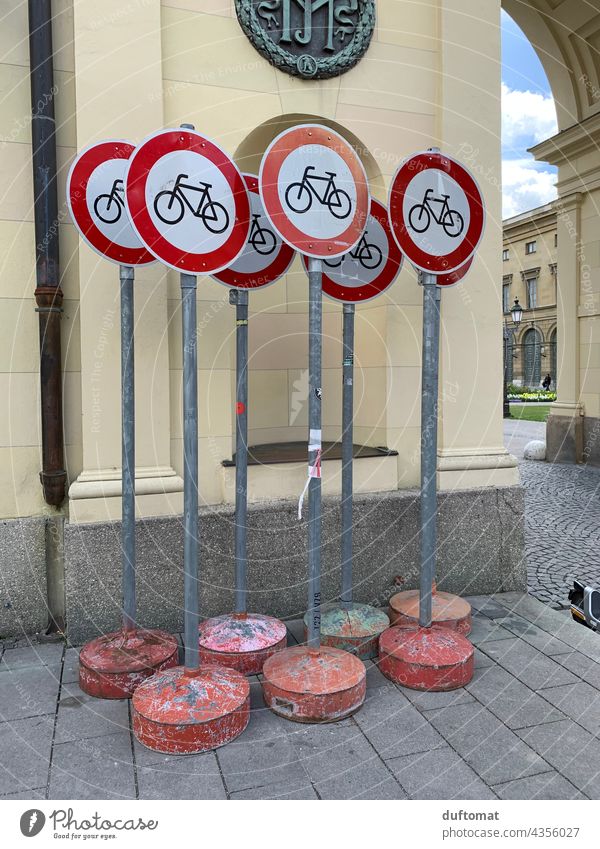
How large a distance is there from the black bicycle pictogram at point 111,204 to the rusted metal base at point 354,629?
264 cm

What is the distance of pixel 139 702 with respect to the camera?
122 inches

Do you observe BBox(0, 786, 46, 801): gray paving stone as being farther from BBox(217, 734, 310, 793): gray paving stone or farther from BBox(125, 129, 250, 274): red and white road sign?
BBox(125, 129, 250, 274): red and white road sign

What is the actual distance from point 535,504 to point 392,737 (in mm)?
6263

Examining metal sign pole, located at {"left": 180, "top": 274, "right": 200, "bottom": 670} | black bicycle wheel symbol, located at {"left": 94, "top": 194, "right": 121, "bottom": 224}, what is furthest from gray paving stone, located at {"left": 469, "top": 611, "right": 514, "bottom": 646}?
black bicycle wheel symbol, located at {"left": 94, "top": 194, "right": 121, "bottom": 224}

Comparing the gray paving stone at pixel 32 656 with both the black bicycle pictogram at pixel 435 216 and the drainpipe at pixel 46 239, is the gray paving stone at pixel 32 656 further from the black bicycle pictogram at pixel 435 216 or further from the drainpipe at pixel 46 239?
the black bicycle pictogram at pixel 435 216

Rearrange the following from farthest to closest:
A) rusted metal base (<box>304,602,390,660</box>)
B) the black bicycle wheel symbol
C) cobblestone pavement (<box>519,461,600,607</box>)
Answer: cobblestone pavement (<box>519,461,600,607</box>) < rusted metal base (<box>304,602,390,660</box>) < the black bicycle wheel symbol

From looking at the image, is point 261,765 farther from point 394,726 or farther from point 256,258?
point 256,258

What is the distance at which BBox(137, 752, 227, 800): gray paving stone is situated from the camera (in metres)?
2.68

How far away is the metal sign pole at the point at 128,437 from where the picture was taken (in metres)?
3.64

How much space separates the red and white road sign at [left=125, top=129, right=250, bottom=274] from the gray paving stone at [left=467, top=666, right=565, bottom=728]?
2741 millimetres

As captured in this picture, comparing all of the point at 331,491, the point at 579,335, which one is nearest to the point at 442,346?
the point at 331,491

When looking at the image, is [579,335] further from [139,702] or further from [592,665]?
[139,702]

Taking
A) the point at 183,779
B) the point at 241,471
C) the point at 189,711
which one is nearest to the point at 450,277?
the point at 241,471

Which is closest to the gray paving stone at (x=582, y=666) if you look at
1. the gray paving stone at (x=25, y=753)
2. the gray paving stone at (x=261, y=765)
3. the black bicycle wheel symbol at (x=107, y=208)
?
the gray paving stone at (x=261, y=765)
